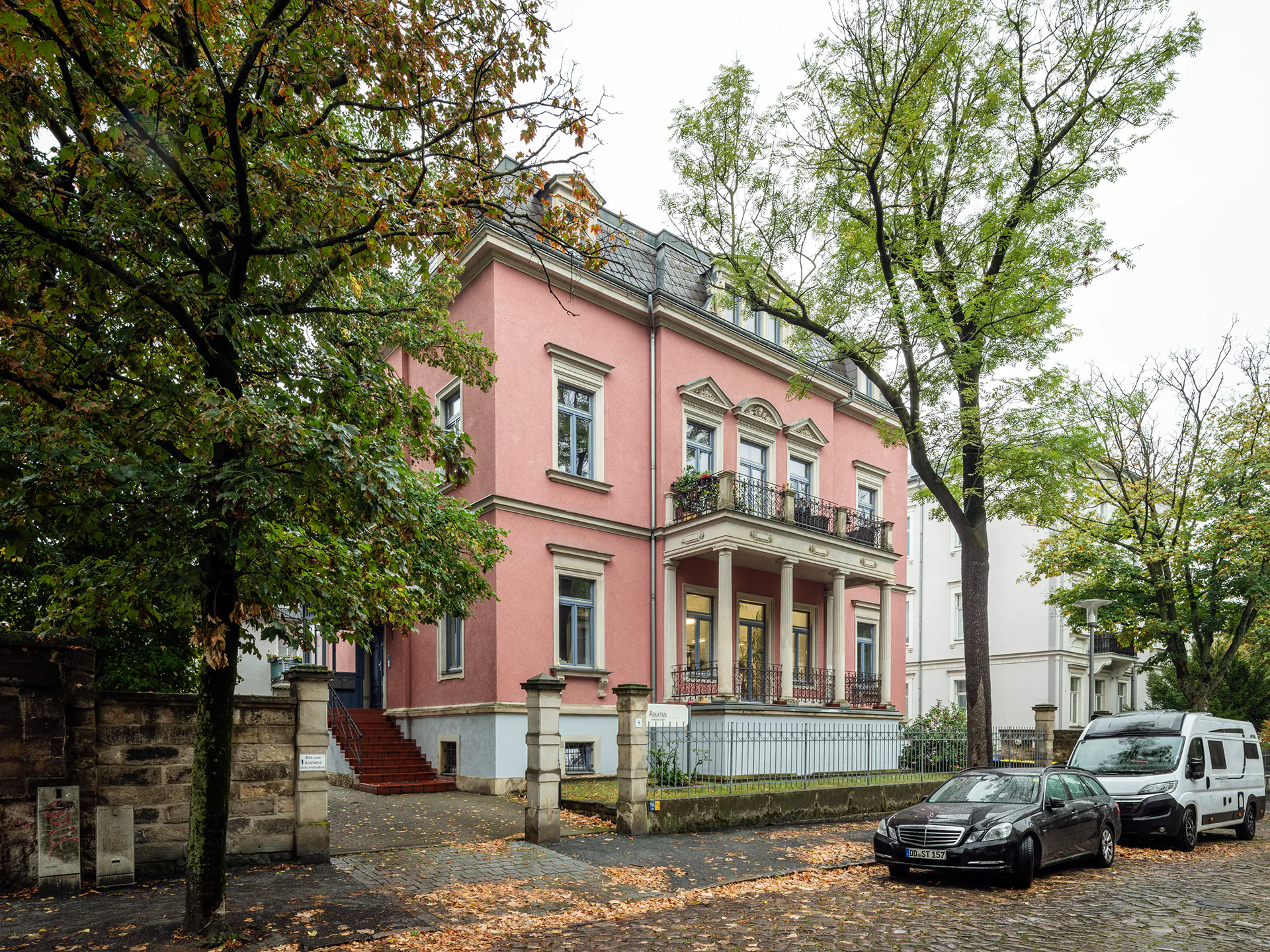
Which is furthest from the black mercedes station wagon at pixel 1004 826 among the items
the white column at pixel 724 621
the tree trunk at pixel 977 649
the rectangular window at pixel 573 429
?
the rectangular window at pixel 573 429

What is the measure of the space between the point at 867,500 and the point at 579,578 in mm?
12753

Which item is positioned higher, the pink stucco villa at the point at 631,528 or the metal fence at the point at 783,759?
the pink stucco villa at the point at 631,528

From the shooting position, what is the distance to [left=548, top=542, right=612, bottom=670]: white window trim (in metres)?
18.3

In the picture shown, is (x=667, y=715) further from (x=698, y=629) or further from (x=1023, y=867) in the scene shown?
(x=698, y=629)

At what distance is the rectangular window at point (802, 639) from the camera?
2398 centimetres

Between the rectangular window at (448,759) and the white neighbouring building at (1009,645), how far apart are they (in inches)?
920

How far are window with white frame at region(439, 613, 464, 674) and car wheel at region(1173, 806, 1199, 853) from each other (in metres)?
13.0

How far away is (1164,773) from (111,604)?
15.1m

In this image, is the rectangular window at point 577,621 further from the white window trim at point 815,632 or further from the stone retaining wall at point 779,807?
the white window trim at point 815,632

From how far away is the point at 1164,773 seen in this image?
14.1m

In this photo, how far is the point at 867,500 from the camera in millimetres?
28328

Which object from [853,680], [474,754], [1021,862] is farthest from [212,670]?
[853,680]

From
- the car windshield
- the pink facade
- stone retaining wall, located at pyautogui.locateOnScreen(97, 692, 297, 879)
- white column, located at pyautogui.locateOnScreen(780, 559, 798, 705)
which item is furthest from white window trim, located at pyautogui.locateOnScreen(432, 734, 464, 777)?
the car windshield

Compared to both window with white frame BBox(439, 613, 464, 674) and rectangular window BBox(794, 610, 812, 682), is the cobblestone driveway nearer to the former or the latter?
window with white frame BBox(439, 613, 464, 674)
